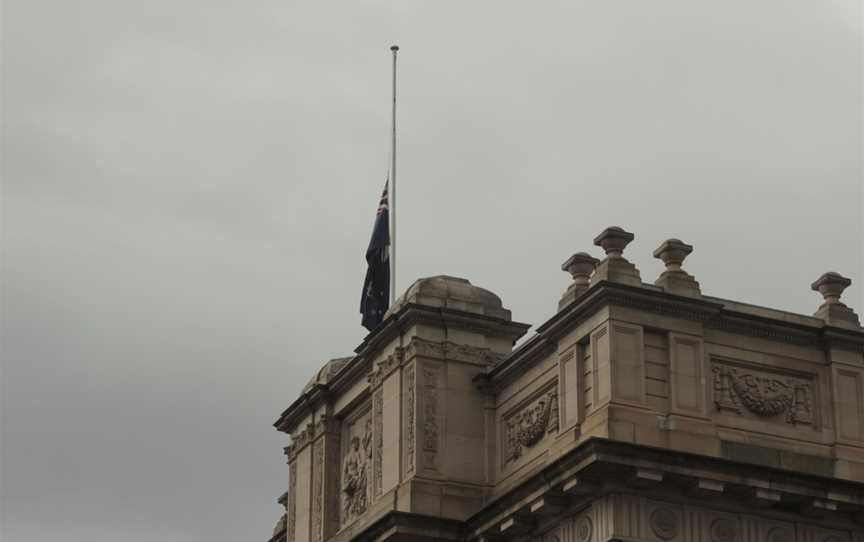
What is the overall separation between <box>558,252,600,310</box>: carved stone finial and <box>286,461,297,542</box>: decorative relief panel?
9609mm

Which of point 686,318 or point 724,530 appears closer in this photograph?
point 724,530

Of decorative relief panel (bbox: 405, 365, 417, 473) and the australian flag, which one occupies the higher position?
the australian flag

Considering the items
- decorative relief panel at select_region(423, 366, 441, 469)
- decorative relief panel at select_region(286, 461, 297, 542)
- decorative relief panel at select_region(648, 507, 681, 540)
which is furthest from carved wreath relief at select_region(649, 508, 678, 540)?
decorative relief panel at select_region(286, 461, 297, 542)

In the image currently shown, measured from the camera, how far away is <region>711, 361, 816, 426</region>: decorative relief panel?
4366 centimetres

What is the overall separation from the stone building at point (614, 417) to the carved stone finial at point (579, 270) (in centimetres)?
4

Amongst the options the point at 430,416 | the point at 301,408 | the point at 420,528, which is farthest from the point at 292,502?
the point at 420,528

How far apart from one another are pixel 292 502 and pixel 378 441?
194 inches

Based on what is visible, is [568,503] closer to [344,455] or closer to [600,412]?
[600,412]

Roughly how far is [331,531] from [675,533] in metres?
9.91

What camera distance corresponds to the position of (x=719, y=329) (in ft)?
145

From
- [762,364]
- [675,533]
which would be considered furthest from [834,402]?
[675,533]

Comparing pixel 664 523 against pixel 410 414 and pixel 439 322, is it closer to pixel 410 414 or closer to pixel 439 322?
pixel 410 414

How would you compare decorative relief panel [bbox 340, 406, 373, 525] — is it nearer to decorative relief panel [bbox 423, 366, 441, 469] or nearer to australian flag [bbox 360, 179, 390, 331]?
decorative relief panel [bbox 423, 366, 441, 469]

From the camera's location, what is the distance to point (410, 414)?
152 feet
